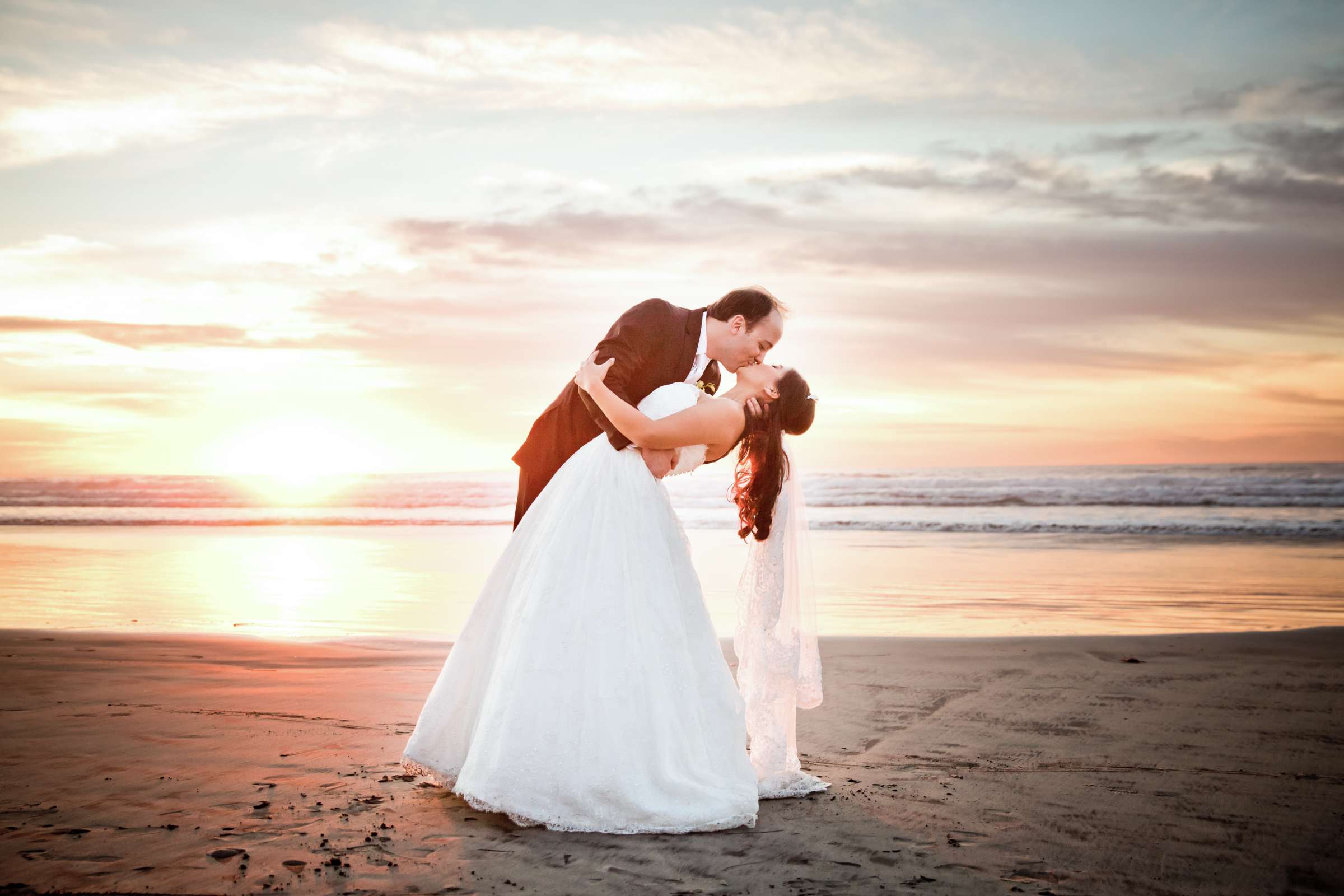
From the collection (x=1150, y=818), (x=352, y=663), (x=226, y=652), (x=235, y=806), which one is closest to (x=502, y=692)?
(x=235, y=806)

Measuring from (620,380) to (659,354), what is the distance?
196mm

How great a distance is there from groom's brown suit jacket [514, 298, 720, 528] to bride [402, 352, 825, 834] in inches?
2.5

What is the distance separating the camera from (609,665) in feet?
11.4

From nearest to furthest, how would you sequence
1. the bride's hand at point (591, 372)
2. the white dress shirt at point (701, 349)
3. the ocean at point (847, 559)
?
the bride's hand at point (591, 372) → the white dress shirt at point (701, 349) → the ocean at point (847, 559)

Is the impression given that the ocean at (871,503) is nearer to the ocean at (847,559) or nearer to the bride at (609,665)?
the ocean at (847,559)

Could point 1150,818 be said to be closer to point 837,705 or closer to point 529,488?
point 837,705

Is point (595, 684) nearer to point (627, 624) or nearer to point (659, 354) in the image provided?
point (627, 624)

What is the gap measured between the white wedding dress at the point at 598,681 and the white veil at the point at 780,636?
0.45m

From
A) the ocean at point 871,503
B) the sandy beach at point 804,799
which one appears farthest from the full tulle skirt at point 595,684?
the ocean at point 871,503

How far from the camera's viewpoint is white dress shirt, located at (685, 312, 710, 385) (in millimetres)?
3783

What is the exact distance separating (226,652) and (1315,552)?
49.0 ft

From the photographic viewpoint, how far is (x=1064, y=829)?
352 centimetres

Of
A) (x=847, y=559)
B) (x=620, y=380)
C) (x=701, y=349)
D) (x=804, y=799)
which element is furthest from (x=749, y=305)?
(x=847, y=559)

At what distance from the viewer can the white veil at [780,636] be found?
4.09m
